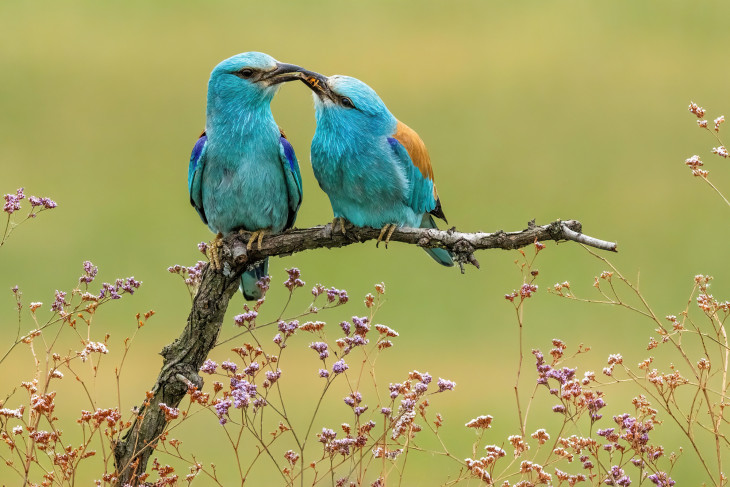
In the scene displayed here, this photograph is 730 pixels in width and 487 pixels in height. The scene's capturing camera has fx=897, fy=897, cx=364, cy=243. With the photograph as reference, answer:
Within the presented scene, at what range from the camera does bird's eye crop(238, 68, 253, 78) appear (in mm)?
3523

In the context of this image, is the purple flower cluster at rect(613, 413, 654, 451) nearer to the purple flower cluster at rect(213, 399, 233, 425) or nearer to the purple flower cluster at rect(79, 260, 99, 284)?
the purple flower cluster at rect(213, 399, 233, 425)

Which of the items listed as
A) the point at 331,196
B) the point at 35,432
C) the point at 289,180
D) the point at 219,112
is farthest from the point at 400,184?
the point at 35,432

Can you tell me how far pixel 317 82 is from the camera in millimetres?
3379

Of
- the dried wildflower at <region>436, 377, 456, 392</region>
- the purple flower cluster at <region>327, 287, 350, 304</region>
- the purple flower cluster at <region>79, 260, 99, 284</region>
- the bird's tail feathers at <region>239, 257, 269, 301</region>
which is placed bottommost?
the dried wildflower at <region>436, 377, 456, 392</region>

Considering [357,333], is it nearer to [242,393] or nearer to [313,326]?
[313,326]

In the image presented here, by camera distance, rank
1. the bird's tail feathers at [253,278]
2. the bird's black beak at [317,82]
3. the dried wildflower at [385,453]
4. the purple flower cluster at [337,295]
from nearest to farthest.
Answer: the dried wildflower at [385,453] < the purple flower cluster at [337,295] < the bird's black beak at [317,82] < the bird's tail feathers at [253,278]

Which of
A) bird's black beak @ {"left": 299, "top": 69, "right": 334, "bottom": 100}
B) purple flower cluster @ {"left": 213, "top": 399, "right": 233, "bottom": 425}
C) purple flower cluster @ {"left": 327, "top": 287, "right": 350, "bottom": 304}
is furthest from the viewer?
bird's black beak @ {"left": 299, "top": 69, "right": 334, "bottom": 100}

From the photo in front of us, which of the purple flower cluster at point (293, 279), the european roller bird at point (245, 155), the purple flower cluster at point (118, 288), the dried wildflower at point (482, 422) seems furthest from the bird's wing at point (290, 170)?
the dried wildflower at point (482, 422)

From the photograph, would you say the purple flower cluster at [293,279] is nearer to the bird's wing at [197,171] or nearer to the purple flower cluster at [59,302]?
the purple flower cluster at [59,302]

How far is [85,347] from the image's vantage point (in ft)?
8.73

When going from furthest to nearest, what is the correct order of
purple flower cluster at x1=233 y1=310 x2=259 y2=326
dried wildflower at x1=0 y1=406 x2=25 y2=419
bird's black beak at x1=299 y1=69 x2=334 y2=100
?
1. bird's black beak at x1=299 y1=69 x2=334 y2=100
2. purple flower cluster at x1=233 y1=310 x2=259 y2=326
3. dried wildflower at x1=0 y1=406 x2=25 y2=419

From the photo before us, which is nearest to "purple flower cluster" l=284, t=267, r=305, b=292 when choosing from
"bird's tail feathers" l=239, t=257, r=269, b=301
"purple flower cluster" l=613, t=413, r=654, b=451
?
"bird's tail feathers" l=239, t=257, r=269, b=301

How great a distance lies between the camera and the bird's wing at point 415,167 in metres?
3.50

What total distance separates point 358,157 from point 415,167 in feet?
0.85
